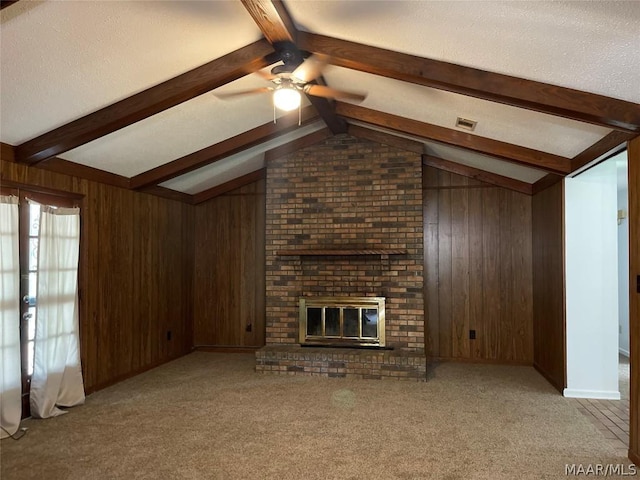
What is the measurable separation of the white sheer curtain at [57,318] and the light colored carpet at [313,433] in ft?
0.66

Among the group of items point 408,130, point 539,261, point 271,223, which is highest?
point 408,130

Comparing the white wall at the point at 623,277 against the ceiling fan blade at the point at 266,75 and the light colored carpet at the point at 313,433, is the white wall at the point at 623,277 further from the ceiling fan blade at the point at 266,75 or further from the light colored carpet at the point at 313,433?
the ceiling fan blade at the point at 266,75

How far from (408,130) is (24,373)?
415 cm

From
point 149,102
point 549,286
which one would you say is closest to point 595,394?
point 549,286

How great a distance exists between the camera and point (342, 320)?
5320 mm

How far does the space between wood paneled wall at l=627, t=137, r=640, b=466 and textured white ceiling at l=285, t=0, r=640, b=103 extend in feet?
1.51

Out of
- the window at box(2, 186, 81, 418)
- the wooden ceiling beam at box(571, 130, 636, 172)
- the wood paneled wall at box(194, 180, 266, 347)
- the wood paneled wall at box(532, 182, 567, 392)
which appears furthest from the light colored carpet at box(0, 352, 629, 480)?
the wooden ceiling beam at box(571, 130, 636, 172)

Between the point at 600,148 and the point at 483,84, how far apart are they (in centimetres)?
124

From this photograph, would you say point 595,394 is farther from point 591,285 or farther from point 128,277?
point 128,277

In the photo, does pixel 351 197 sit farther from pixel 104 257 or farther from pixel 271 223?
pixel 104 257

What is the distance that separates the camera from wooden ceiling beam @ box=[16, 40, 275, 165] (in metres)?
3.14

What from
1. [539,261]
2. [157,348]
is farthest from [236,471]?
[539,261]

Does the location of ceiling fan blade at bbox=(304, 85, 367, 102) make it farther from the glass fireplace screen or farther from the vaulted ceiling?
the glass fireplace screen

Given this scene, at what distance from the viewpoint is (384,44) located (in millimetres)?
2930
